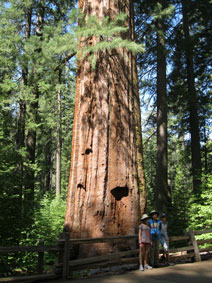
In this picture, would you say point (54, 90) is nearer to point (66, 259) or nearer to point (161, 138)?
point (161, 138)

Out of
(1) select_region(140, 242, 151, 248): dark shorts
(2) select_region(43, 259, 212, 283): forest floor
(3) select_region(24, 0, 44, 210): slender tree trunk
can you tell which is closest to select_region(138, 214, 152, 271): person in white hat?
(1) select_region(140, 242, 151, 248): dark shorts

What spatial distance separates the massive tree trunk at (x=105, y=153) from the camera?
6.14m

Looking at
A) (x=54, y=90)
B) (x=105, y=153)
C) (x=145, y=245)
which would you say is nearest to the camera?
(x=145, y=245)

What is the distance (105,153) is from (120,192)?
99 centimetres

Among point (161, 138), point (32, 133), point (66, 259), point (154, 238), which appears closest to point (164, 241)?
point (154, 238)

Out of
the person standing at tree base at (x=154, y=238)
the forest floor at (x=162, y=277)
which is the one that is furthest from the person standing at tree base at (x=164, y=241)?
the forest floor at (x=162, y=277)

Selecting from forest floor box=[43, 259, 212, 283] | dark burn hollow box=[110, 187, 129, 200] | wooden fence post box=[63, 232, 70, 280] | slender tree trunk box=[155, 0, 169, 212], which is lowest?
forest floor box=[43, 259, 212, 283]

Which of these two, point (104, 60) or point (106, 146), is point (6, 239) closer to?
point (106, 146)

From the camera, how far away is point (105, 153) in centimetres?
636

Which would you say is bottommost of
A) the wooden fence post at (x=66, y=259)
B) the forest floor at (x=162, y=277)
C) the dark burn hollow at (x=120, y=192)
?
the forest floor at (x=162, y=277)

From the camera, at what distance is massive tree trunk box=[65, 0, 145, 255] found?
6.14m

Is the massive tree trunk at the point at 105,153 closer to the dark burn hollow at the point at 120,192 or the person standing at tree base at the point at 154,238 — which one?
the dark burn hollow at the point at 120,192

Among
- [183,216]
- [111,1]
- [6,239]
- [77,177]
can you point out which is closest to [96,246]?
[77,177]

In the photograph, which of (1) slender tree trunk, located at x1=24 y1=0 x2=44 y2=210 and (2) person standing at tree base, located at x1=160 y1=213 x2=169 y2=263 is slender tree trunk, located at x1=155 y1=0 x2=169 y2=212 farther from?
(1) slender tree trunk, located at x1=24 y1=0 x2=44 y2=210
